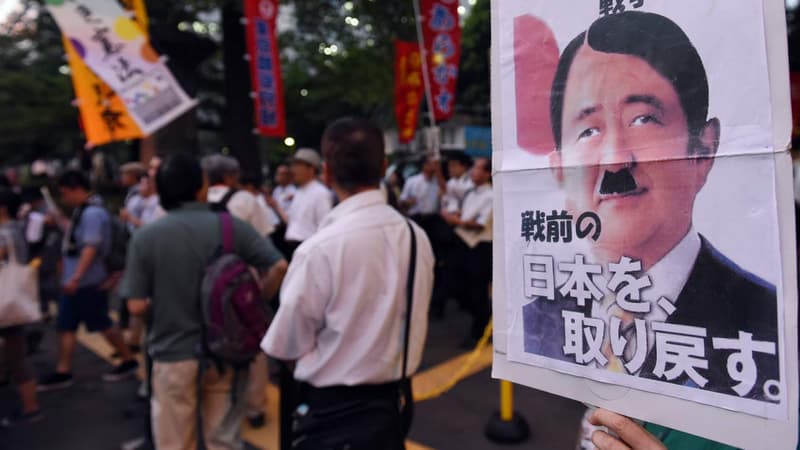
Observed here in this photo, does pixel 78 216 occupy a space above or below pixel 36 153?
below

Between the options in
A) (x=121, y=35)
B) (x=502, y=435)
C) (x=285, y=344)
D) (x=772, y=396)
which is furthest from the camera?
(x=121, y=35)

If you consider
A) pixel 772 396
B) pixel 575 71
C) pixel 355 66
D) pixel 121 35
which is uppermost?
pixel 355 66

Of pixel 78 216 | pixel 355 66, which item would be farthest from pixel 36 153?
pixel 78 216

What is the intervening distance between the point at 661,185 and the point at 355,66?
990 cm

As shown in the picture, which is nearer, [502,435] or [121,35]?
[502,435]

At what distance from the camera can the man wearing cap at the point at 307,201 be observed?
4.71m

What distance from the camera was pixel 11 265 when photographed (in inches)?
145

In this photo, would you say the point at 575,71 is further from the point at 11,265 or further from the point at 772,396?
the point at 11,265

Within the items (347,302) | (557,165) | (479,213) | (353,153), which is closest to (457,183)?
(479,213)

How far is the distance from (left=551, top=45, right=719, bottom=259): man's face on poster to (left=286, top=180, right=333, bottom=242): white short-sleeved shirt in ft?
12.6

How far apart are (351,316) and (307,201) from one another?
119 inches

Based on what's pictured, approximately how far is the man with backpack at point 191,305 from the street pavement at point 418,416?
986mm

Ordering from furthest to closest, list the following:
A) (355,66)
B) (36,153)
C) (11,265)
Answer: (36,153) → (355,66) → (11,265)

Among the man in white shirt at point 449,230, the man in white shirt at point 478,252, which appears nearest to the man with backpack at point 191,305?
the man in white shirt at point 478,252
